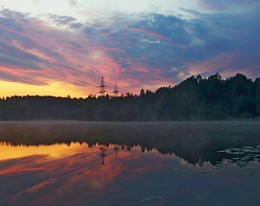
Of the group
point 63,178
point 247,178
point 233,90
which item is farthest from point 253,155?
point 233,90

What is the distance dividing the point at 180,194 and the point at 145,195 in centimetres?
172

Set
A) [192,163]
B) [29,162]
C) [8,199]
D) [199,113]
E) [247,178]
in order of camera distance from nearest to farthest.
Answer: [8,199], [247,178], [192,163], [29,162], [199,113]

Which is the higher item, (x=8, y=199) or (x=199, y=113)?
(x=199, y=113)

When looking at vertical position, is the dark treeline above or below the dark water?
above

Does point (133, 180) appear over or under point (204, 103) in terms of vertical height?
under

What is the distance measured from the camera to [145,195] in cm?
1484

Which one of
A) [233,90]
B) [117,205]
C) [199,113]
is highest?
[233,90]

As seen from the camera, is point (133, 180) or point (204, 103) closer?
point (133, 180)

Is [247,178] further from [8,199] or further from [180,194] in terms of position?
[8,199]

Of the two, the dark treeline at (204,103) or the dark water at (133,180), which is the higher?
the dark treeline at (204,103)

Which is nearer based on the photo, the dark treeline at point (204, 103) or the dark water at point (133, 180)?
the dark water at point (133, 180)

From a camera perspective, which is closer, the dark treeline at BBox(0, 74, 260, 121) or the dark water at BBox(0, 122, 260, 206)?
the dark water at BBox(0, 122, 260, 206)

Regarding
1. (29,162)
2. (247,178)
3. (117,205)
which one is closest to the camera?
(117,205)

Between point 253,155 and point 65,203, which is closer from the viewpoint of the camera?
point 65,203
